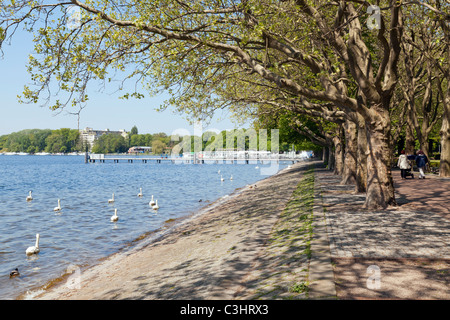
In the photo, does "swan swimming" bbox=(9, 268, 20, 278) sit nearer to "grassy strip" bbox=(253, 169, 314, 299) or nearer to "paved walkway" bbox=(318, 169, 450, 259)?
"grassy strip" bbox=(253, 169, 314, 299)

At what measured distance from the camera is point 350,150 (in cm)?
2466

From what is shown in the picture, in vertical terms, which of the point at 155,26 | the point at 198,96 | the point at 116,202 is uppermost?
the point at 155,26

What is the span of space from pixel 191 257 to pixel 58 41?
7595 millimetres

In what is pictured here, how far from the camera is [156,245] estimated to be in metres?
16.5

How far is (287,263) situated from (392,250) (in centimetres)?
252

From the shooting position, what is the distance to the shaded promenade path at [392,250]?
22.1 ft

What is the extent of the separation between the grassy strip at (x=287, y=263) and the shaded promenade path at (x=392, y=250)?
2.11 feet

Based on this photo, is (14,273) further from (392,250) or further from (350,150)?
(350,150)

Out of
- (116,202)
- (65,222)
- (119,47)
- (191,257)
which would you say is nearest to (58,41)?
(119,47)

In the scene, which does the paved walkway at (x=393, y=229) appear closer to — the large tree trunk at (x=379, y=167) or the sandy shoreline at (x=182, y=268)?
the large tree trunk at (x=379, y=167)

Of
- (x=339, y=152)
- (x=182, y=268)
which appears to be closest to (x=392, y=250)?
(x=182, y=268)

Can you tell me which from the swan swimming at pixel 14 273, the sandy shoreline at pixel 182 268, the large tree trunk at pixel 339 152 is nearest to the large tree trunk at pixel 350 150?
the large tree trunk at pixel 339 152
